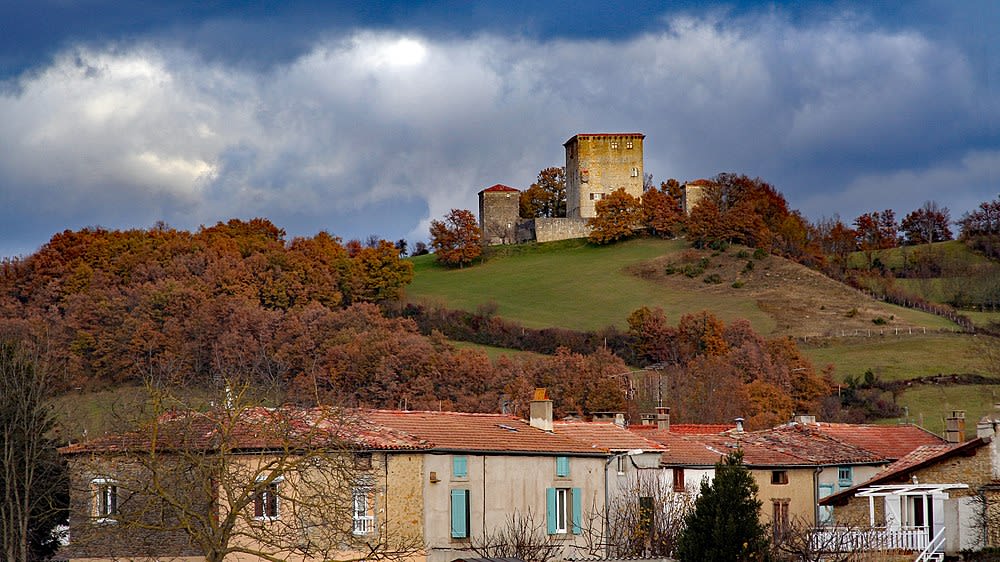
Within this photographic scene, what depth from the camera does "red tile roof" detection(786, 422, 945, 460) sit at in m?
50.8

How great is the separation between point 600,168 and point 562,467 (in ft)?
395

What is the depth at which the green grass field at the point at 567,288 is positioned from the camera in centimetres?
11869

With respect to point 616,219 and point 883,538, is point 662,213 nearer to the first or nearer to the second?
point 616,219

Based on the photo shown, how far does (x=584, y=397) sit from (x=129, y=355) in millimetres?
31247

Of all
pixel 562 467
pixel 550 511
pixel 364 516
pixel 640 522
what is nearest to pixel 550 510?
pixel 550 511

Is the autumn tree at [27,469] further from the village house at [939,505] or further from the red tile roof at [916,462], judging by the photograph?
the red tile roof at [916,462]

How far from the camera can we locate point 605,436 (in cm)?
4472

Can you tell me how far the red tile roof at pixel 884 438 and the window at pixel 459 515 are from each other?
17509mm

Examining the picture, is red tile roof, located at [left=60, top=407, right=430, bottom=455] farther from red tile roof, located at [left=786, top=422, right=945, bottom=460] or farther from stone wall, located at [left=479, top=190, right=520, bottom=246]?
stone wall, located at [left=479, top=190, right=520, bottom=246]

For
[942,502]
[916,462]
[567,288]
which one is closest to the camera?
[942,502]

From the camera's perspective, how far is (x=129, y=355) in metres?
93.6

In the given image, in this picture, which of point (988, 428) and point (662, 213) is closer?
point (988, 428)

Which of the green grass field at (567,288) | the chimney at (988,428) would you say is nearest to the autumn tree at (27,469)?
the chimney at (988,428)

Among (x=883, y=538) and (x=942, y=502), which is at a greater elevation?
(x=942, y=502)
